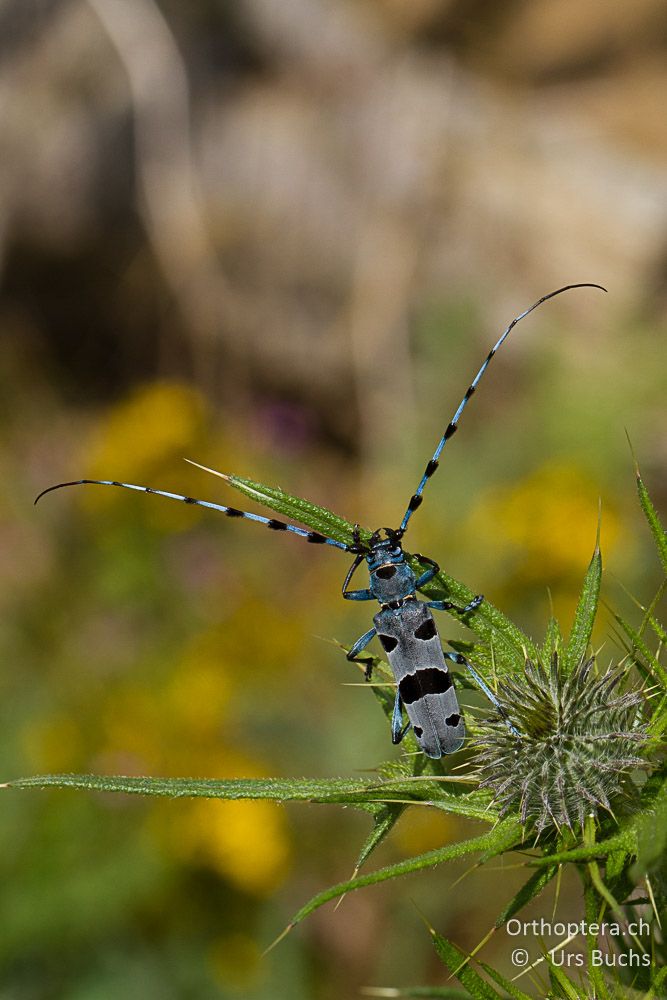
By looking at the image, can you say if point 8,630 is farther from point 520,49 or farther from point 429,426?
point 520,49

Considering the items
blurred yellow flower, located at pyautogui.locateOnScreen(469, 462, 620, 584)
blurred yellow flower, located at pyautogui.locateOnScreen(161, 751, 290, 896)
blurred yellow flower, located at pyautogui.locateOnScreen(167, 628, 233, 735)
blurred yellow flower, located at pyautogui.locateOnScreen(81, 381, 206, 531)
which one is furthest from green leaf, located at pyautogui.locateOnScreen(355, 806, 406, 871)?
blurred yellow flower, located at pyautogui.locateOnScreen(81, 381, 206, 531)

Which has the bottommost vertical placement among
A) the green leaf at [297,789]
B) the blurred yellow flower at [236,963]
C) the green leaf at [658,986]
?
the green leaf at [658,986]

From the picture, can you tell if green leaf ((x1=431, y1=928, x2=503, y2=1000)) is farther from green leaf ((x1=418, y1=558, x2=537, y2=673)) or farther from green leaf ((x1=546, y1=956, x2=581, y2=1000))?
green leaf ((x1=418, y1=558, x2=537, y2=673))

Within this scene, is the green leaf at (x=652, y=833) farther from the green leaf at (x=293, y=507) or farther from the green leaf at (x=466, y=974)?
the green leaf at (x=293, y=507)

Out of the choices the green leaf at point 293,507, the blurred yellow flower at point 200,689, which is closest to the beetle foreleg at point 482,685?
the green leaf at point 293,507

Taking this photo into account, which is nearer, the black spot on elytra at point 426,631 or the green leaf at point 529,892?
the green leaf at point 529,892

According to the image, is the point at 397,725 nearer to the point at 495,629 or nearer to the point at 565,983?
the point at 495,629

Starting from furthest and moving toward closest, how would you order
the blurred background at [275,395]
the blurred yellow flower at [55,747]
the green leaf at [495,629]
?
1. the blurred yellow flower at [55,747]
2. the blurred background at [275,395]
3. the green leaf at [495,629]

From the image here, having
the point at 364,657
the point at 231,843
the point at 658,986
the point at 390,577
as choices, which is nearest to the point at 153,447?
the point at 231,843
